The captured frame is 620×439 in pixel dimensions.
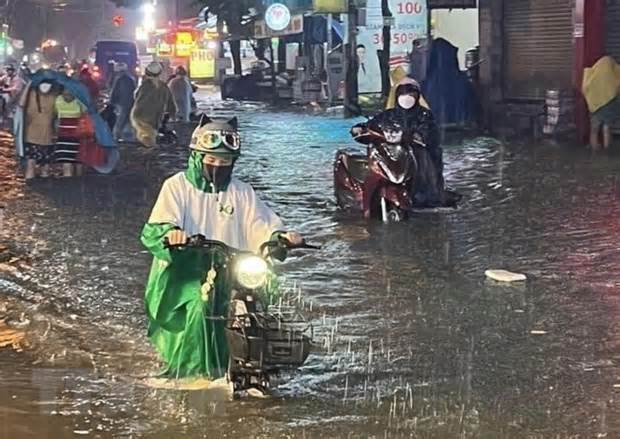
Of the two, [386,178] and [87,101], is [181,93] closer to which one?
[87,101]

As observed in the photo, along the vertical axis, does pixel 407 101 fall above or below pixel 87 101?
above

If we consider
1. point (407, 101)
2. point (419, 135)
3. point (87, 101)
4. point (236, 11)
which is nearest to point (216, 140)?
point (419, 135)

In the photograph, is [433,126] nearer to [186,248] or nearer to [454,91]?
[186,248]

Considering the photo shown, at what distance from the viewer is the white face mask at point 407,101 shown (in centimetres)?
1339

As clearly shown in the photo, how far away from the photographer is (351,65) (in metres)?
31.7

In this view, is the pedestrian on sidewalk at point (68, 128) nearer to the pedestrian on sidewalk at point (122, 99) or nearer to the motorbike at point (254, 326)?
the pedestrian on sidewalk at point (122, 99)

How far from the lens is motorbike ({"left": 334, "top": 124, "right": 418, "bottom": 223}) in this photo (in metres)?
13.1

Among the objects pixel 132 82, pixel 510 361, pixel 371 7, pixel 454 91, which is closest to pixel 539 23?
pixel 454 91

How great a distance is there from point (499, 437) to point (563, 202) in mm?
8696

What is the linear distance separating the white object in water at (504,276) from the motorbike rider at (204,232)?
3.66 meters

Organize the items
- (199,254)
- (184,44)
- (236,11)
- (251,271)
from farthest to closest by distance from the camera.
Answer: (184,44)
(236,11)
(199,254)
(251,271)

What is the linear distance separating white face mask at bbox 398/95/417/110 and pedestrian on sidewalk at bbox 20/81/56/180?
5.57 m

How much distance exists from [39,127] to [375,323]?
9.83 meters

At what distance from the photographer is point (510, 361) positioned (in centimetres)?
754
